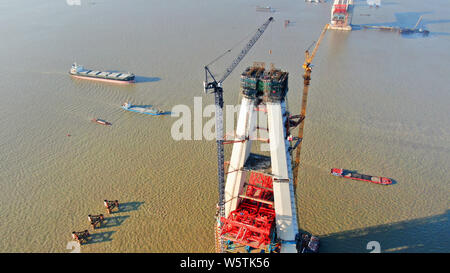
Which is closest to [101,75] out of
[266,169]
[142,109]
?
[142,109]

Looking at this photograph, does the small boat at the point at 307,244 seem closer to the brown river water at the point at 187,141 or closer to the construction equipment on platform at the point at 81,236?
the brown river water at the point at 187,141

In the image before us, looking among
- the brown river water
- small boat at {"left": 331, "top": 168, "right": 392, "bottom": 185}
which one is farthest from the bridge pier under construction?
small boat at {"left": 331, "top": 168, "right": 392, "bottom": 185}

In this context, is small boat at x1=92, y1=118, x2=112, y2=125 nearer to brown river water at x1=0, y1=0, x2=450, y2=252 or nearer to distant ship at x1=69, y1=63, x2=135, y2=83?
brown river water at x1=0, y1=0, x2=450, y2=252

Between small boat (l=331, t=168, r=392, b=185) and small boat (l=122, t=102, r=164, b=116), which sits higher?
small boat (l=122, t=102, r=164, b=116)

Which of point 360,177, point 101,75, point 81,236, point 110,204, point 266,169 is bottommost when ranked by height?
point 81,236

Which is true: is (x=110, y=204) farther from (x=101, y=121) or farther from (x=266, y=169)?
(x=101, y=121)

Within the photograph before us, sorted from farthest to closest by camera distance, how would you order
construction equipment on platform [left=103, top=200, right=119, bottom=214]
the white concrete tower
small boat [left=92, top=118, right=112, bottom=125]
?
small boat [left=92, top=118, right=112, bottom=125]
construction equipment on platform [left=103, top=200, right=119, bottom=214]
the white concrete tower

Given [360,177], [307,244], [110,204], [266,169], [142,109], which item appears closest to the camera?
[266,169]
